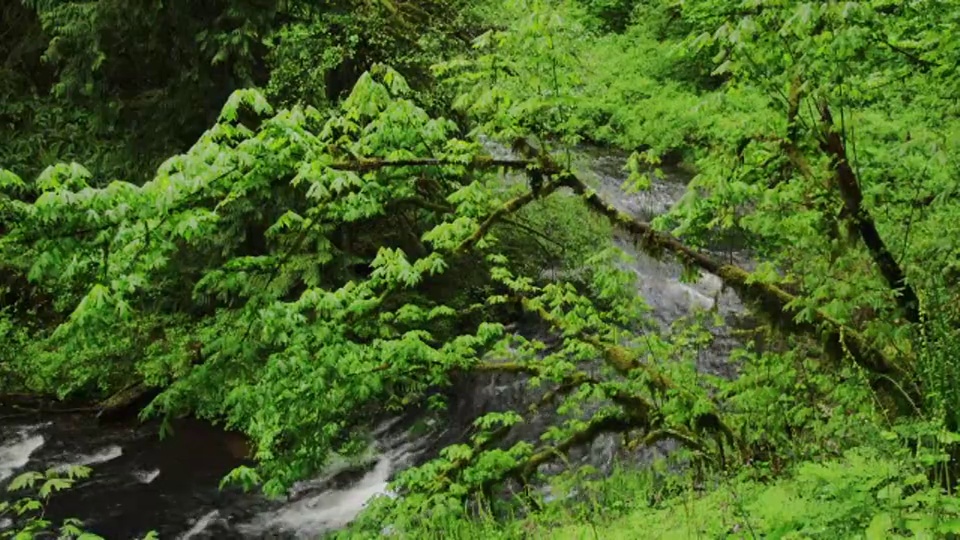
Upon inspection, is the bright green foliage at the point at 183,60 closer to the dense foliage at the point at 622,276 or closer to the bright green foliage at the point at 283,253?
the dense foliage at the point at 622,276

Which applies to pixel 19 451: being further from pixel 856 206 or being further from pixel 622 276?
pixel 856 206

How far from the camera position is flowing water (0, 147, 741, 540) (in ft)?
26.0

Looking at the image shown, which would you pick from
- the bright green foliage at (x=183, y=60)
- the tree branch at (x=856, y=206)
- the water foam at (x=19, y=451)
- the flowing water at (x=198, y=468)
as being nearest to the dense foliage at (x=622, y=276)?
the tree branch at (x=856, y=206)

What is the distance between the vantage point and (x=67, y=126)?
13062 mm

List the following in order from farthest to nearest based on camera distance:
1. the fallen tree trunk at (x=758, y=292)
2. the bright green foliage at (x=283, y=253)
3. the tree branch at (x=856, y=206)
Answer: the fallen tree trunk at (x=758, y=292)
the tree branch at (x=856, y=206)
the bright green foliage at (x=283, y=253)

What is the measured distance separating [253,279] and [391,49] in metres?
4.61

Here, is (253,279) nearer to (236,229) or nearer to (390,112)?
(390,112)

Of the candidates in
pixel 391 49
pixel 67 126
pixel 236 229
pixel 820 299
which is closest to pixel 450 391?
pixel 236 229

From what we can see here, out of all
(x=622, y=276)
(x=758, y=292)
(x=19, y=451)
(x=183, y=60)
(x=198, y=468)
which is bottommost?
(x=198, y=468)

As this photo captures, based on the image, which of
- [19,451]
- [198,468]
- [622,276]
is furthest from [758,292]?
[19,451]

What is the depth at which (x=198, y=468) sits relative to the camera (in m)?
9.11

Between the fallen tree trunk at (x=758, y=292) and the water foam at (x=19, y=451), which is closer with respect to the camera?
the fallen tree trunk at (x=758, y=292)

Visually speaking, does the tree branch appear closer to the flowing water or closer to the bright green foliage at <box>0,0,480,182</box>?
the flowing water

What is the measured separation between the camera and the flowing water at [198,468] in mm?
7918
